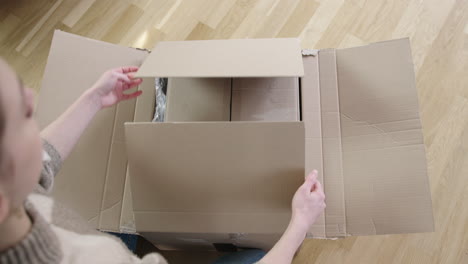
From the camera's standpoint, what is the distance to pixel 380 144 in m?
0.62

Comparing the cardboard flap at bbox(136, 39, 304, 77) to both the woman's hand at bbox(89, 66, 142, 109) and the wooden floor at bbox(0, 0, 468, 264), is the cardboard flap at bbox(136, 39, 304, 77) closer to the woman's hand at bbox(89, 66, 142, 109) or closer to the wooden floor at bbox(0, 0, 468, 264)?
the woman's hand at bbox(89, 66, 142, 109)

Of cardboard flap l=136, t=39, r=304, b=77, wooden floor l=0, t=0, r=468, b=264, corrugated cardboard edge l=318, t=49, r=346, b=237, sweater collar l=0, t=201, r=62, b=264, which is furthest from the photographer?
wooden floor l=0, t=0, r=468, b=264

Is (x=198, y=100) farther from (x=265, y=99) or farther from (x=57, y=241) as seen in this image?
(x=57, y=241)

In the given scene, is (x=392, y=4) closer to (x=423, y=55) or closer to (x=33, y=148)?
(x=423, y=55)

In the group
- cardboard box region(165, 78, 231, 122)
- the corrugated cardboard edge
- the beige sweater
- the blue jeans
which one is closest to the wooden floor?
the blue jeans

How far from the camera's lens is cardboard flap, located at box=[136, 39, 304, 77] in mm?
518

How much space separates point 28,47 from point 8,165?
1.07m

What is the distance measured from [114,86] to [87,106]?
0.06 metres

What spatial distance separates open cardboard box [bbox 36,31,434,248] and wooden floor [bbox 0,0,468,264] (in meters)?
0.37

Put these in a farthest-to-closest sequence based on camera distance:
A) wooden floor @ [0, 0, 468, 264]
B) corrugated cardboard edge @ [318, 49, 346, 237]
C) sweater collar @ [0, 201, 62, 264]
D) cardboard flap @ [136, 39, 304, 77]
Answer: wooden floor @ [0, 0, 468, 264] → corrugated cardboard edge @ [318, 49, 346, 237] → cardboard flap @ [136, 39, 304, 77] → sweater collar @ [0, 201, 62, 264]

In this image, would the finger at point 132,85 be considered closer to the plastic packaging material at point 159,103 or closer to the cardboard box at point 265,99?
the plastic packaging material at point 159,103

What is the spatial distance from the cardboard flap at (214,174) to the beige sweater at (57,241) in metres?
0.12

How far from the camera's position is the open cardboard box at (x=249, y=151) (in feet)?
1.82

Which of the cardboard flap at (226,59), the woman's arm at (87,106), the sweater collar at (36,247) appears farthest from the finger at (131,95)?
the sweater collar at (36,247)
